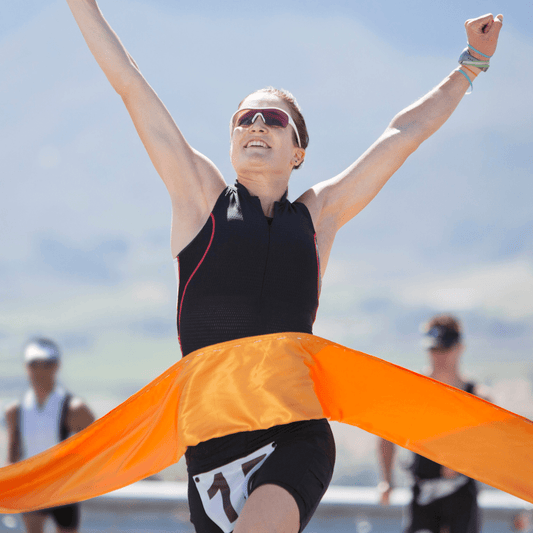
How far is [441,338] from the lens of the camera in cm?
404

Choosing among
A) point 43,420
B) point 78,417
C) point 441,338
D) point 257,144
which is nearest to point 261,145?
point 257,144

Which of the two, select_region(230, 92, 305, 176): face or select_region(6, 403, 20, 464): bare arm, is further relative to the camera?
select_region(6, 403, 20, 464): bare arm

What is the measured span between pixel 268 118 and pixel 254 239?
64cm

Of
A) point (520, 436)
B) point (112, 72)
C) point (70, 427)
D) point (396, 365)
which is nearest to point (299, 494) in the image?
point (396, 365)

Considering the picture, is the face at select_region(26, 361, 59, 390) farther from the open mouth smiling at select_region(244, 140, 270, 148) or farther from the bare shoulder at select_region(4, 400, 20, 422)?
the open mouth smiling at select_region(244, 140, 270, 148)

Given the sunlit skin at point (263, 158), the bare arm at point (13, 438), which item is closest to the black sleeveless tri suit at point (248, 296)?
the sunlit skin at point (263, 158)

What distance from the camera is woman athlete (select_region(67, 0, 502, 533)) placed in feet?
6.50

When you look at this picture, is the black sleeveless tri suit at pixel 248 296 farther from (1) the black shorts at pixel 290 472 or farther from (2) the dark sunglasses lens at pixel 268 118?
(2) the dark sunglasses lens at pixel 268 118

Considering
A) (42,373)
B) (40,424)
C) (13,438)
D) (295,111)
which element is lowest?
(13,438)

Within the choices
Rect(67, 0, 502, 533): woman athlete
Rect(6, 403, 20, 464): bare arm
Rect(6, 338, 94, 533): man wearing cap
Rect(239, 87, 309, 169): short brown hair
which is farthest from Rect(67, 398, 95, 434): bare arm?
Rect(239, 87, 309, 169): short brown hair

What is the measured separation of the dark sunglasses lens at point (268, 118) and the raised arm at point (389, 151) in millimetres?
327

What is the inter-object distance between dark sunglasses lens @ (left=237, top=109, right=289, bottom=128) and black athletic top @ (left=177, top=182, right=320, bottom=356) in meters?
0.42

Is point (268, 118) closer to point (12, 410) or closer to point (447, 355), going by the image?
point (447, 355)

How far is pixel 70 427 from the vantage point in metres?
4.68
